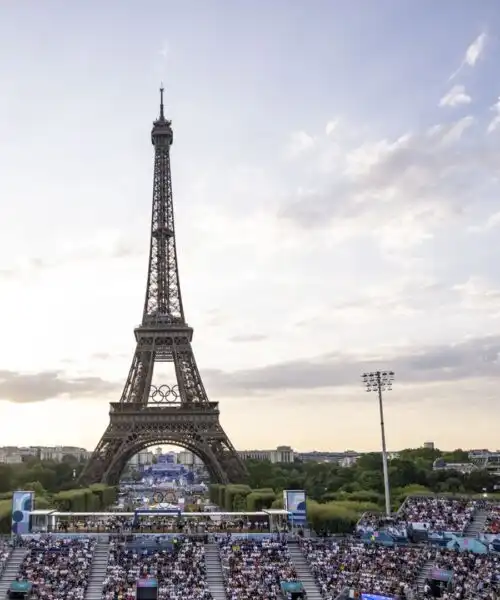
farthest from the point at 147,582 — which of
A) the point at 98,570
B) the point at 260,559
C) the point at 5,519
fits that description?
the point at 5,519

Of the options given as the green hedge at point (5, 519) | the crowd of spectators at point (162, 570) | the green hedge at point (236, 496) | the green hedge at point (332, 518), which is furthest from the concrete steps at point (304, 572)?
the green hedge at point (5, 519)

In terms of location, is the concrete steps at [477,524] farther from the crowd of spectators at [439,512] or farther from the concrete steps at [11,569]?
the concrete steps at [11,569]

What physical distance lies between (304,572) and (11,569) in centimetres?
2034

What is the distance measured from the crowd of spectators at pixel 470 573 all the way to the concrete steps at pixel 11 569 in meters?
27.5

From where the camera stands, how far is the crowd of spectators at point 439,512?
5719 centimetres

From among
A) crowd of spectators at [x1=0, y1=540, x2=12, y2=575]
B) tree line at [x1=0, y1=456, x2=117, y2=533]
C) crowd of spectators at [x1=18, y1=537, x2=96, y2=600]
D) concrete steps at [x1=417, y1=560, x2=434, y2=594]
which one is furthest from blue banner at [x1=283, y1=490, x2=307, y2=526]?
tree line at [x1=0, y1=456, x2=117, y2=533]

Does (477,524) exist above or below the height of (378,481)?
below

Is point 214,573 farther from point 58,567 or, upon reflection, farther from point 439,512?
point 439,512

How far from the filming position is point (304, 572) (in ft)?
164

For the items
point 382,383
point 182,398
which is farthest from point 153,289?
point 382,383

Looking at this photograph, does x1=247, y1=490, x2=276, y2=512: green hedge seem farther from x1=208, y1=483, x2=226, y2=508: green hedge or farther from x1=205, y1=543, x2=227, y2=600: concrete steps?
x1=205, y1=543, x2=227, y2=600: concrete steps

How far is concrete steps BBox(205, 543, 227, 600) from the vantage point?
4719 centimetres

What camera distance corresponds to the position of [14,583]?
153 feet

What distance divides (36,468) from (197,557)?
7649 cm
